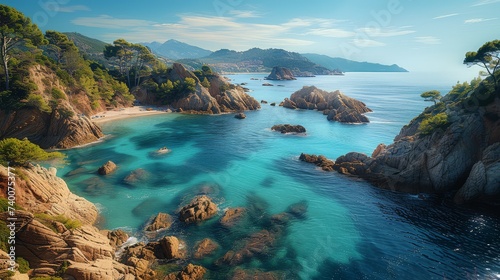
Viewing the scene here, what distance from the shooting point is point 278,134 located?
72.2 metres

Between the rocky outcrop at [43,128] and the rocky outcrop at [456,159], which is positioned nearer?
the rocky outcrop at [456,159]

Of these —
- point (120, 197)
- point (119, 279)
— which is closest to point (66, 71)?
point (120, 197)

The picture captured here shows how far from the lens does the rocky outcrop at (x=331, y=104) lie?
3527 inches

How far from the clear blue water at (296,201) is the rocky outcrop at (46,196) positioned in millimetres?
2322

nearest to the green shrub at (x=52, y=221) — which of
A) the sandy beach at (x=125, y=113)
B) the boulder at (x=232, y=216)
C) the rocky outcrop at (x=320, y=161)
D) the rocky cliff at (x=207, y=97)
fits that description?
the boulder at (x=232, y=216)

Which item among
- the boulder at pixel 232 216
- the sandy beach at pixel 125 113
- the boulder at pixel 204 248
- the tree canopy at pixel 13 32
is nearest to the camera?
the boulder at pixel 204 248

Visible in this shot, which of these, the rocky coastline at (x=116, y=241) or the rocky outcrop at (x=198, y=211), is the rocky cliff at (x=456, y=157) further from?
the rocky outcrop at (x=198, y=211)

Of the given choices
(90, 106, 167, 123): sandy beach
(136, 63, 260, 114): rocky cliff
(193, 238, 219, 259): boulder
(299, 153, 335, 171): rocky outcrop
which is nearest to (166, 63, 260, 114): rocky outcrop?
(136, 63, 260, 114): rocky cliff

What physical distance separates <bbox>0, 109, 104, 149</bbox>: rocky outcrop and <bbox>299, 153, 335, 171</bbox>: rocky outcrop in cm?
4461

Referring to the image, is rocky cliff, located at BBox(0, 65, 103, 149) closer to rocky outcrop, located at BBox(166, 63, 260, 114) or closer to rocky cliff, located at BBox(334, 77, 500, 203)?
rocky outcrop, located at BBox(166, 63, 260, 114)

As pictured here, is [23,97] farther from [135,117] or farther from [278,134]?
[278,134]

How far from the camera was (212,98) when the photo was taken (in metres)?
101

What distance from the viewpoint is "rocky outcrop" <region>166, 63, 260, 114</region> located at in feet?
319

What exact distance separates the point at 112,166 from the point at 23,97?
2777cm
